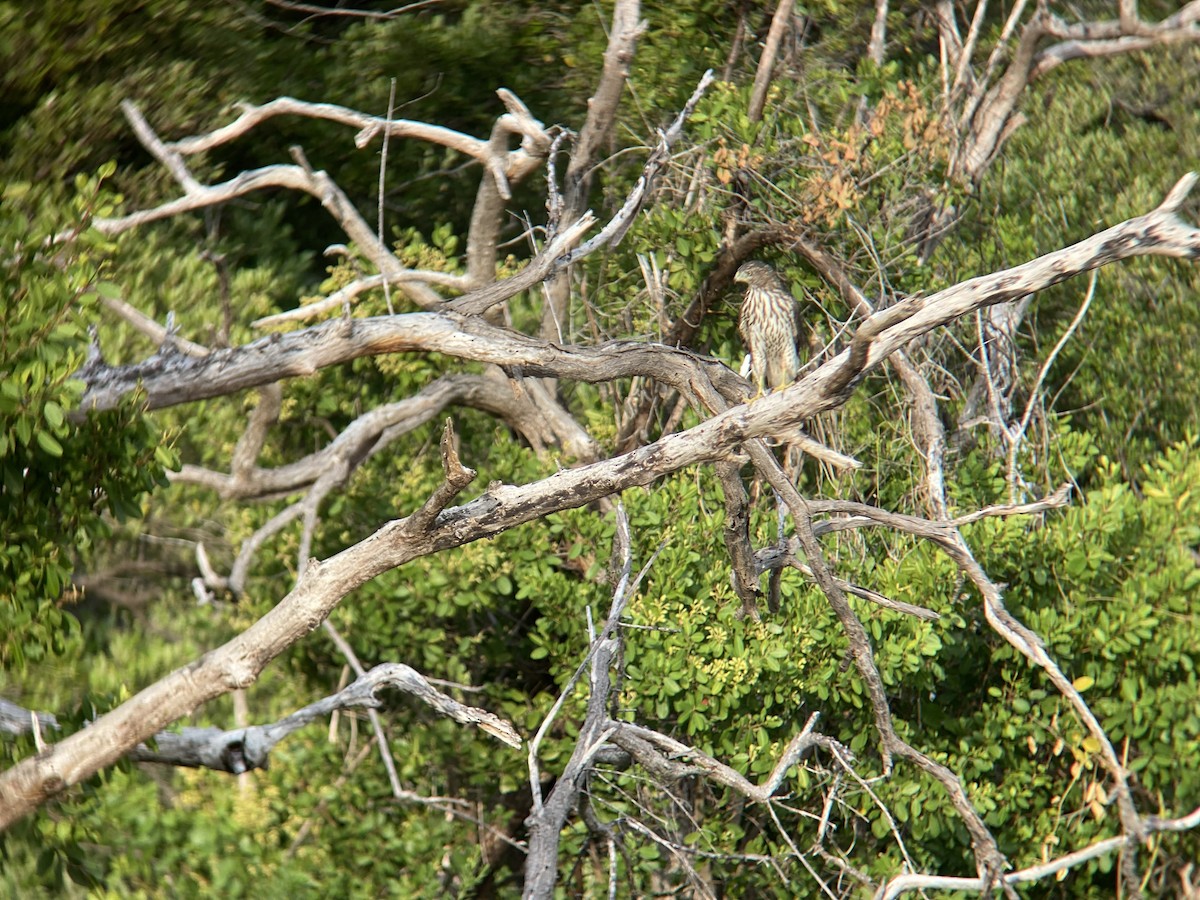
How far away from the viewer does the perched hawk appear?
6117 millimetres

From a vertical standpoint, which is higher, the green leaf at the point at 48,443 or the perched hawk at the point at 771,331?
the green leaf at the point at 48,443

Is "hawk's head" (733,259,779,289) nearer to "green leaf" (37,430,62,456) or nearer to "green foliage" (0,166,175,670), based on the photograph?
"green foliage" (0,166,175,670)

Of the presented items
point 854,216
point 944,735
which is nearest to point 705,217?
point 854,216

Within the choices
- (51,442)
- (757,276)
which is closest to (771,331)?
(757,276)

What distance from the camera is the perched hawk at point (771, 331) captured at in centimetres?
612

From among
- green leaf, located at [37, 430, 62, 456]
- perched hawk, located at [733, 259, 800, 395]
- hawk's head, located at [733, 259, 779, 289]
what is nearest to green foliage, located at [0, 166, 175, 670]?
green leaf, located at [37, 430, 62, 456]

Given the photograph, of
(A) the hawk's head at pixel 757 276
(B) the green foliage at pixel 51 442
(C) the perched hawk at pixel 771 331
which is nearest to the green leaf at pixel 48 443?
(B) the green foliage at pixel 51 442

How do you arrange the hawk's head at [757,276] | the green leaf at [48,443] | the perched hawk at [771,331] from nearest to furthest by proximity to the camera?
the green leaf at [48,443], the perched hawk at [771,331], the hawk's head at [757,276]

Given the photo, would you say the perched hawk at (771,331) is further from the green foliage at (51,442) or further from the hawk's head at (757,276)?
the green foliage at (51,442)

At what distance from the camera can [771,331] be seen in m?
6.14

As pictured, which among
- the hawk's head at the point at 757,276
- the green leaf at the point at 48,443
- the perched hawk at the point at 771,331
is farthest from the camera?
the hawk's head at the point at 757,276

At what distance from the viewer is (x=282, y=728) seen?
474 centimetres

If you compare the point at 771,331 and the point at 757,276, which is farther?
the point at 757,276

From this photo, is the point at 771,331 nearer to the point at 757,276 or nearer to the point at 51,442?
the point at 757,276
